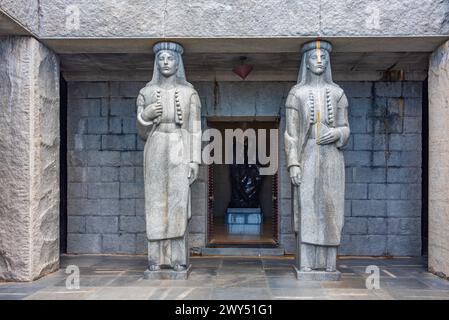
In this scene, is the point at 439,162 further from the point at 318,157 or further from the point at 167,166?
the point at 167,166

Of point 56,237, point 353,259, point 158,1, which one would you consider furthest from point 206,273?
point 158,1

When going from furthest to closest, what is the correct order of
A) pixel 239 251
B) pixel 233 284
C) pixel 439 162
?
1. pixel 239 251
2. pixel 439 162
3. pixel 233 284

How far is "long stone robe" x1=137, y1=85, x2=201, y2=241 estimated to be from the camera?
206 inches

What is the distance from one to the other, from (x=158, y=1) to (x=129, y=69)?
175 cm

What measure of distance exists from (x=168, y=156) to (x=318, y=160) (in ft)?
5.43

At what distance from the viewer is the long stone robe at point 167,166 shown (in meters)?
5.24

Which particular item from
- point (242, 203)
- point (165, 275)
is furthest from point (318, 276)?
point (242, 203)

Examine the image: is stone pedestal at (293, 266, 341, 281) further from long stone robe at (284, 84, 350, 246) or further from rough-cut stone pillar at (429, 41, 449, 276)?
rough-cut stone pillar at (429, 41, 449, 276)

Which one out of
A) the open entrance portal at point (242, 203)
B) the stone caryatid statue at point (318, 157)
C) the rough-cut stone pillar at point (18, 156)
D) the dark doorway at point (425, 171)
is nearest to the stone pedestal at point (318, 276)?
the stone caryatid statue at point (318, 157)

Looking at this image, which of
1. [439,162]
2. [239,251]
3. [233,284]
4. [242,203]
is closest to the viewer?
[233,284]

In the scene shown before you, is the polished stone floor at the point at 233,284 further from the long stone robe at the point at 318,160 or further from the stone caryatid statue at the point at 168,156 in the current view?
the long stone robe at the point at 318,160

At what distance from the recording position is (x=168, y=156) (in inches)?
206

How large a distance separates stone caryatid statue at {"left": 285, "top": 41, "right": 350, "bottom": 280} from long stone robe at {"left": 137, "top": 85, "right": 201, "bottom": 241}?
46.9 inches

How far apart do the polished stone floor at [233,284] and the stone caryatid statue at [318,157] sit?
0.39 m
